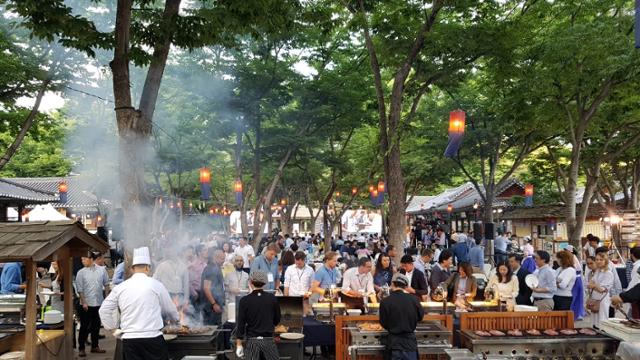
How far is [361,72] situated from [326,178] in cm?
1708

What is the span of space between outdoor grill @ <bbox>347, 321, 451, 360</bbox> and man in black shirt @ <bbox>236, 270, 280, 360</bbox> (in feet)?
4.54

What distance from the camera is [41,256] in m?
6.62

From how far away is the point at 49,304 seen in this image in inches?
476

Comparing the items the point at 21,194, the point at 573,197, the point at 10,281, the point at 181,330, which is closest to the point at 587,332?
the point at 181,330

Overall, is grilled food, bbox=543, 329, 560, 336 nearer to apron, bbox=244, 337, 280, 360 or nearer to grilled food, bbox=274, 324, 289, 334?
grilled food, bbox=274, 324, 289, 334

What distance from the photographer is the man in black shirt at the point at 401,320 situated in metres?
7.47

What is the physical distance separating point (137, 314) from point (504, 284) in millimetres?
6975

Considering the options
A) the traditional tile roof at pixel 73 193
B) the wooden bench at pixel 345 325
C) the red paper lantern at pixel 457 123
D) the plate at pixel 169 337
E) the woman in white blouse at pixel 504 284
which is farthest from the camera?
the traditional tile roof at pixel 73 193

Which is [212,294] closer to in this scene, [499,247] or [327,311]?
[327,311]

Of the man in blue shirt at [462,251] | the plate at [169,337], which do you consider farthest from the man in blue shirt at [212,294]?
the man in blue shirt at [462,251]

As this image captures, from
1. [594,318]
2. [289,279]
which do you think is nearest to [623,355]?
[594,318]

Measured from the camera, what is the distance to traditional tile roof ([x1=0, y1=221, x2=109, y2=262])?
21.2 feet

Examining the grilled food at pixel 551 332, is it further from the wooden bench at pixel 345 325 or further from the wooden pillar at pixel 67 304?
the wooden pillar at pixel 67 304

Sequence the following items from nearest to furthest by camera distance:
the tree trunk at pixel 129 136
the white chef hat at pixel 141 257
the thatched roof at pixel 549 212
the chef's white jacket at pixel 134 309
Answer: the chef's white jacket at pixel 134 309, the white chef hat at pixel 141 257, the tree trunk at pixel 129 136, the thatched roof at pixel 549 212
